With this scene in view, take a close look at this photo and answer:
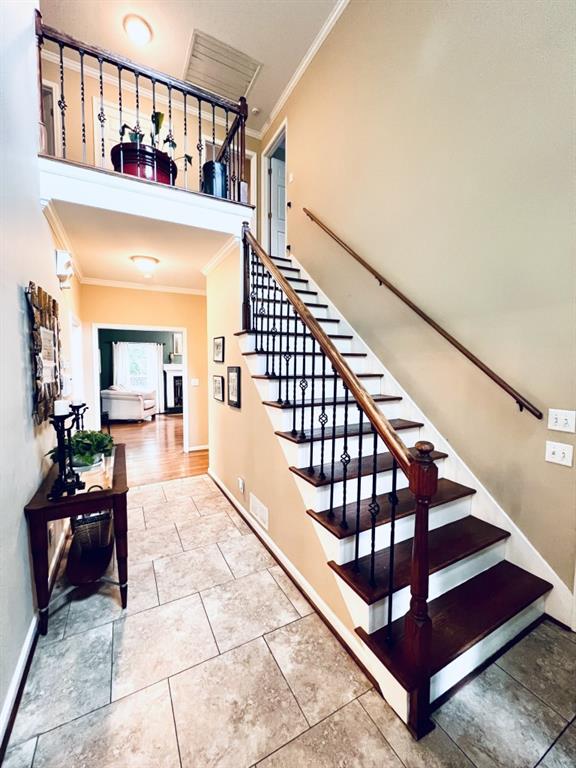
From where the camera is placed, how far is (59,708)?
4.39ft

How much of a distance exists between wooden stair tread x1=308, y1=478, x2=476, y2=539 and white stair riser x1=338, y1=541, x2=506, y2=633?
251 millimetres

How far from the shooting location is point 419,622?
4.11 feet

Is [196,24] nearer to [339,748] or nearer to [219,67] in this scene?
[219,67]

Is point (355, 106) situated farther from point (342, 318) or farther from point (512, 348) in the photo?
point (512, 348)

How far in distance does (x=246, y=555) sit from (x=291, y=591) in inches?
19.8

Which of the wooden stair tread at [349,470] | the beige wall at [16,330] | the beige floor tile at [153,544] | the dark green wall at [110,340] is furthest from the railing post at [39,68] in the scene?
the dark green wall at [110,340]

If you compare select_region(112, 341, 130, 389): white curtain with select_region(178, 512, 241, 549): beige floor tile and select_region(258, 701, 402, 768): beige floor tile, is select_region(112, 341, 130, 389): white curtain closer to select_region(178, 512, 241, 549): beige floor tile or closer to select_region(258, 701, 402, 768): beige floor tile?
select_region(178, 512, 241, 549): beige floor tile

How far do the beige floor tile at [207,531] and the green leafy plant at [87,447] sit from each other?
964 millimetres

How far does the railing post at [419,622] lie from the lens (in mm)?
1178

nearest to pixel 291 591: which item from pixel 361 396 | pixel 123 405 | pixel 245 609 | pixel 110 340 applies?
pixel 245 609

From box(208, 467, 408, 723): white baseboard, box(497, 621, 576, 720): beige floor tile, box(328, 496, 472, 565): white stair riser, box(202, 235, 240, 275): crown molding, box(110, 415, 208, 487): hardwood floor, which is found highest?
box(202, 235, 240, 275): crown molding

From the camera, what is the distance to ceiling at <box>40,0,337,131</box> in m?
3.26

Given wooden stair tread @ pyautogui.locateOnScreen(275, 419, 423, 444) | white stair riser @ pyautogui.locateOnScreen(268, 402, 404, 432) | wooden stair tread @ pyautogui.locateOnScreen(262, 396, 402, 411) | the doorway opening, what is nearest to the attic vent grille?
the doorway opening

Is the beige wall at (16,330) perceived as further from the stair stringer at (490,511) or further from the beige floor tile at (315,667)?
the stair stringer at (490,511)
